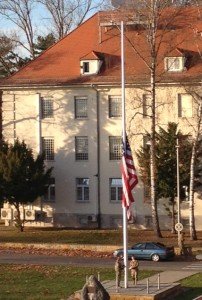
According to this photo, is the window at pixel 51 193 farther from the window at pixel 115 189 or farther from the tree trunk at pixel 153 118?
the tree trunk at pixel 153 118

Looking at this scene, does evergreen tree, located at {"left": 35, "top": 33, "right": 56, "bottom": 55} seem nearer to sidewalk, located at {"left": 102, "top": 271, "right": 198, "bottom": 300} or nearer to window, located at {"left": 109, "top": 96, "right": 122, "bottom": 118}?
window, located at {"left": 109, "top": 96, "right": 122, "bottom": 118}

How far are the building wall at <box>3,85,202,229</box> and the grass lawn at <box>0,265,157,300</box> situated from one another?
69.5 feet

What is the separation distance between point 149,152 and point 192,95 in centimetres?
469

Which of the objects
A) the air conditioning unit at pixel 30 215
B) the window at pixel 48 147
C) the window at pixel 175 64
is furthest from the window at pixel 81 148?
the window at pixel 175 64

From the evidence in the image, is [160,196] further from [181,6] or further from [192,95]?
[181,6]

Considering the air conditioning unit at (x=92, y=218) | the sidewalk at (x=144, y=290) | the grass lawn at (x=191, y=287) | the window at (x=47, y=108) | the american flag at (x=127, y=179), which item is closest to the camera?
the sidewalk at (x=144, y=290)

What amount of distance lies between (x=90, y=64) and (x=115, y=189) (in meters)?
9.04

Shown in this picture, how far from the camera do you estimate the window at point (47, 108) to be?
65250mm

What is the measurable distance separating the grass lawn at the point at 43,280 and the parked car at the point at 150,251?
6364 mm

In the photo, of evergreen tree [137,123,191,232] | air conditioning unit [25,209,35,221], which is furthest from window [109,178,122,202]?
air conditioning unit [25,209,35,221]

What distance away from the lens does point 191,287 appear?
35.0m

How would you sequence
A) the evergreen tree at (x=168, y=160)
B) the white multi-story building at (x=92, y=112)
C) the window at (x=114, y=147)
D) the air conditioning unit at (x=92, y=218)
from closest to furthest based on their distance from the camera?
the evergreen tree at (x=168, y=160)
the white multi-story building at (x=92, y=112)
the window at (x=114, y=147)
the air conditioning unit at (x=92, y=218)

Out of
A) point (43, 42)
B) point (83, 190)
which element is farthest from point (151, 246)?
point (43, 42)

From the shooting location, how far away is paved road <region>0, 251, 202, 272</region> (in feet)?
145
